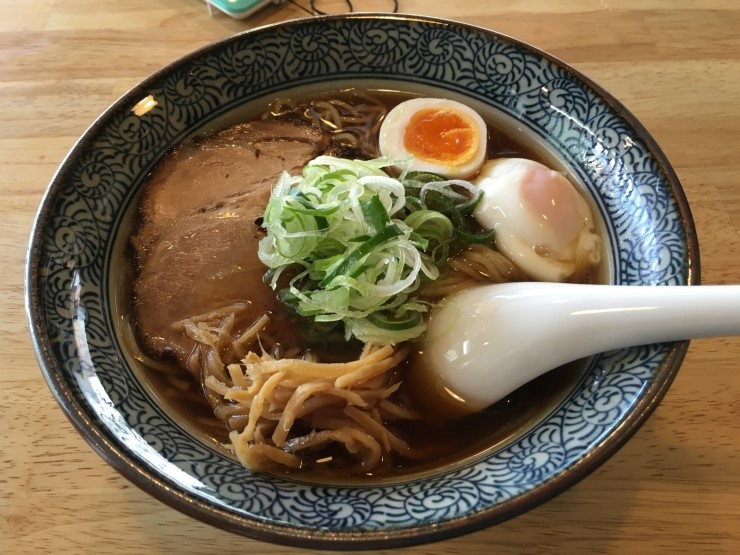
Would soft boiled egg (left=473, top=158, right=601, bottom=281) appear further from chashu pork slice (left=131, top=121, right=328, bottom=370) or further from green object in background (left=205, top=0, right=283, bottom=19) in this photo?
green object in background (left=205, top=0, right=283, bottom=19)

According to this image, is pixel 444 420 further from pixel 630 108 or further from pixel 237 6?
pixel 237 6

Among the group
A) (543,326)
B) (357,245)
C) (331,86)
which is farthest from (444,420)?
(331,86)

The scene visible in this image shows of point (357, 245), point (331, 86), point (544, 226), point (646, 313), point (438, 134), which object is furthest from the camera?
point (331, 86)

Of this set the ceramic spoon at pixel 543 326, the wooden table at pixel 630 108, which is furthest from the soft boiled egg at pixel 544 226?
the wooden table at pixel 630 108

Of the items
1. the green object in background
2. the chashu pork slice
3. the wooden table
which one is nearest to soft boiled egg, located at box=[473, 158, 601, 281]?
the wooden table

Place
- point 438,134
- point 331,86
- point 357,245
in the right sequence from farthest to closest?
point 331,86, point 438,134, point 357,245
